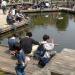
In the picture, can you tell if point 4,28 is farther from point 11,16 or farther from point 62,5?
point 62,5

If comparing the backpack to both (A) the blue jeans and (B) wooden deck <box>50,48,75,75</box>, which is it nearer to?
(B) wooden deck <box>50,48,75,75</box>

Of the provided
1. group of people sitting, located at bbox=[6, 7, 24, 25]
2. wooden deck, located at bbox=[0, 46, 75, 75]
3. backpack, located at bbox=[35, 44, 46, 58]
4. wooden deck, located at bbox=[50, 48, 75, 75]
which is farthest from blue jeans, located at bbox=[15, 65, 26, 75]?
group of people sitting, located at bbox=[6, 7, 24, 25]

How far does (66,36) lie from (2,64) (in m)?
11.5

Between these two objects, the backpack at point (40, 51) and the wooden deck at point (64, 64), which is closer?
the wooden deck at point (64, 64)

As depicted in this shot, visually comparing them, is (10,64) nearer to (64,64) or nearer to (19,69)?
(19,69)

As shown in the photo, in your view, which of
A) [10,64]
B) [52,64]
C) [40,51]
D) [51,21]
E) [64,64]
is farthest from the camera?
[51,21]

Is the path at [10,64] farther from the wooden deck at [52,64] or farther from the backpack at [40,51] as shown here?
the backpack at [40,51]

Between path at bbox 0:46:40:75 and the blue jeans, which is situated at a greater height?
the blue jeans

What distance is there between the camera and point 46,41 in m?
12.3

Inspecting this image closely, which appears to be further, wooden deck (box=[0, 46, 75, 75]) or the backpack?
the backpack

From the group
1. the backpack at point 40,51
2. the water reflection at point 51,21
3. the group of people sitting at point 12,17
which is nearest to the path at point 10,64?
the backpack at point 40,51

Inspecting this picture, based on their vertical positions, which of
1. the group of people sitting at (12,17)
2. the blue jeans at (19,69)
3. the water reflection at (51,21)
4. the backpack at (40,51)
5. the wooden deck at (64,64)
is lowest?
the water reflection at (51,21)

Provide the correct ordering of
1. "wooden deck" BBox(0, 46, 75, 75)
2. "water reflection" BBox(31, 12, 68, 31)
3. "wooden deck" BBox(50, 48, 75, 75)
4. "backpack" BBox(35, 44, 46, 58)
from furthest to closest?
"water reflection" BBox(31, 12, 68, 31)
"backpack" BBox(35, 44, 46, 58)
"wooden deck" BBox(50, 48, 75, 75)
"wooden deck" BBox(0, 46, 75, 75)

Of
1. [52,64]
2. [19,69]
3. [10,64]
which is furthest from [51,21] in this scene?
[52,64]
